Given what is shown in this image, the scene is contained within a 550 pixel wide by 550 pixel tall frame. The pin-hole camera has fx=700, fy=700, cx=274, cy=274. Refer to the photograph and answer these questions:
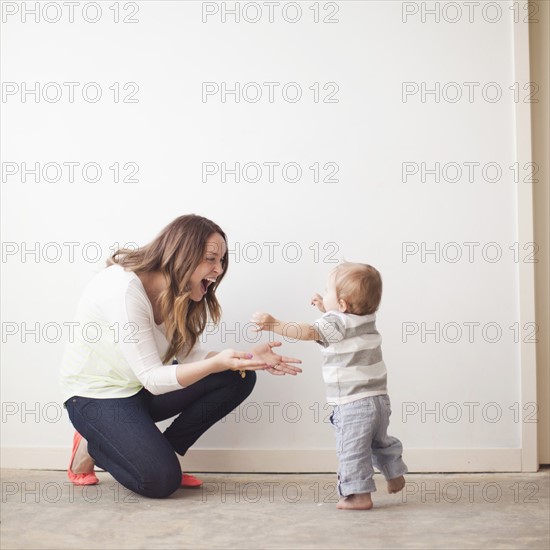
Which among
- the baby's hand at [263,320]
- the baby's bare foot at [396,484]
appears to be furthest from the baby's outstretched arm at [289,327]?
the baby's bare foot at [396,484]

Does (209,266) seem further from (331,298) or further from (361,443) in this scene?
(361,443)

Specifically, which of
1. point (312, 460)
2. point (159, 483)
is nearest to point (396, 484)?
point (312, 460)

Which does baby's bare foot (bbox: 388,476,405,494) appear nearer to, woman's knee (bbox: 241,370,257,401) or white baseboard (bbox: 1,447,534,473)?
white baseboard (bbox: 1,447,534,473)

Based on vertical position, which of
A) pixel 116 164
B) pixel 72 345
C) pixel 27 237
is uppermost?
pixel 116 164

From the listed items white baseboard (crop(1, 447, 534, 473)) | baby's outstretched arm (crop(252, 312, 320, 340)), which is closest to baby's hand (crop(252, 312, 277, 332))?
baby's outstretched arm (crop(252, 312, 320, 340))

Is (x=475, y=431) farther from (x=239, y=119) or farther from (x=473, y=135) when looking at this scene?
(x=239, y=119)

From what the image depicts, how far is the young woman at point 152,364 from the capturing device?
2195 millimetres

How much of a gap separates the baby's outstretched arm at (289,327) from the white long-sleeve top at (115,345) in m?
0.33

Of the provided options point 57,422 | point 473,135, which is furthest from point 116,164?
point 473,135

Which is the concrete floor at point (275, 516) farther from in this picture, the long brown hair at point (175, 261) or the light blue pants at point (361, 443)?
the long brown hair at point (175, 261)

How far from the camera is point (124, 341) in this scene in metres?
2.21

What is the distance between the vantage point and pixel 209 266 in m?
2.34

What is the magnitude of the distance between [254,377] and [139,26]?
1.43 m

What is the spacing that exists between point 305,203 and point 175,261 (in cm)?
62
